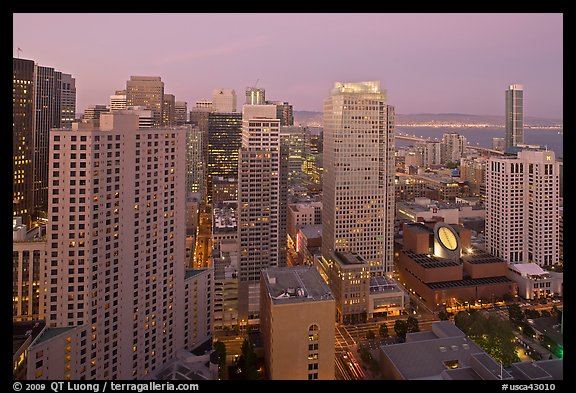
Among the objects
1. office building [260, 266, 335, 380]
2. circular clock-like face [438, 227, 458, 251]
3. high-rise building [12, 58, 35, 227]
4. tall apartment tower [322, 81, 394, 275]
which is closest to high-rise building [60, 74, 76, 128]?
high-rise building [12, 58, 35, 227]

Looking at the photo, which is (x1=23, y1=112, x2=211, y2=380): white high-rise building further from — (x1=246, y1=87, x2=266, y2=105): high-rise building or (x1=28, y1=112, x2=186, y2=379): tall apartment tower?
(x1=246, y1=87, x2=266, y2=105): high-rise building

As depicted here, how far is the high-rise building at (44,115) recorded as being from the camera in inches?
759

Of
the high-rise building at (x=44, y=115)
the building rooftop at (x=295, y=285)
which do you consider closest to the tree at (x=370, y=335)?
the building rooftop at (x=295, y=285)

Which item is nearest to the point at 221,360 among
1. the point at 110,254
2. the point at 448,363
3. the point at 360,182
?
the point at 110,254

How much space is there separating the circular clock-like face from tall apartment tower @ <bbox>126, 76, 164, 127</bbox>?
26725mm

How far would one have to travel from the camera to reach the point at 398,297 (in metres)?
13.2

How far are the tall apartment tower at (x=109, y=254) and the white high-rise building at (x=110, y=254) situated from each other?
0.02m

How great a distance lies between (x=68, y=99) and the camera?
25.2m

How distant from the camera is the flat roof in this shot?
13771 mm

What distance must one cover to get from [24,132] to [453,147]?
3582 centimetres

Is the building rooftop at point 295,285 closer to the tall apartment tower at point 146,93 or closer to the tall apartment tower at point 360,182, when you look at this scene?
the tall apartment tower at point 360,182

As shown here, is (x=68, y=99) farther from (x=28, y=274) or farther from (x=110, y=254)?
(x=110, y=254)

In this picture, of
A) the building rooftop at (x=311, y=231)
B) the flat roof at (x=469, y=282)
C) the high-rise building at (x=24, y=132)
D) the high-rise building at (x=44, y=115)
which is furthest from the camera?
the high-rise building at (x=44, y=115)
